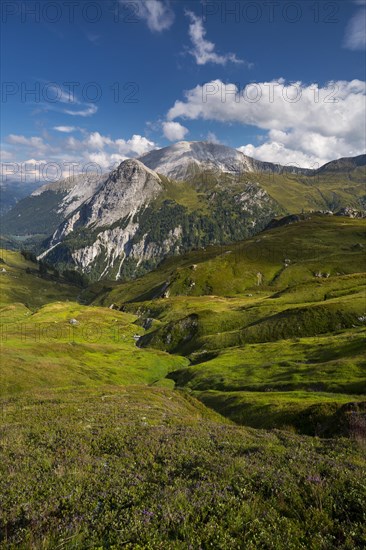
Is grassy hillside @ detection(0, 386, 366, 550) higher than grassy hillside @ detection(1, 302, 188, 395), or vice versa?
grassy hillside @ detection(0, 386, 366, 550)

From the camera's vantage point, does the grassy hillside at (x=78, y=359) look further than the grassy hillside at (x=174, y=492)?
Yes

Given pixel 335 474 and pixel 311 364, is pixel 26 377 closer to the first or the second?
pixel 311 364

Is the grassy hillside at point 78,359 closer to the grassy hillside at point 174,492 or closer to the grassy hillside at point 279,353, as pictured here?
the grassy hillside at point 279,353

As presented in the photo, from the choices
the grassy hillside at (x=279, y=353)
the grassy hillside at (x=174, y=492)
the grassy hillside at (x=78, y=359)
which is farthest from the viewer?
the grassy hillside at (x=78, y=359)

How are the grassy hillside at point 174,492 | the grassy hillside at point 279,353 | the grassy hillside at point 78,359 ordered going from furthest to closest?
the grassy hillside at point 78,359 → the grassy hillside at point 279,353 → the grassy hillside at point 174,492

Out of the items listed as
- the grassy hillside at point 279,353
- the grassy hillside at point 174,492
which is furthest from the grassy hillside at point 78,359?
the grassy hillside at point 174,492

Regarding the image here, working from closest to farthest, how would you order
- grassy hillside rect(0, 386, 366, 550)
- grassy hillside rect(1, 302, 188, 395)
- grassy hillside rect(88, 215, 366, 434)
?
grassy hillside rect(0, 386, 366, 550) < grassy hillside rect(88, 215, 366, 434) < grassy hillside rect(1, 302, 188, 395)

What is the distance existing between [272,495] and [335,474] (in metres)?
3.28

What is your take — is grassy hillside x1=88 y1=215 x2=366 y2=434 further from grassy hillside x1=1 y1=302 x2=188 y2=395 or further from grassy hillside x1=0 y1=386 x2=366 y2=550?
grassy hillside x1=0 y1=386 x2=366 y2=550

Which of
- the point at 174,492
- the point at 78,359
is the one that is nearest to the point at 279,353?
the point at 78,359

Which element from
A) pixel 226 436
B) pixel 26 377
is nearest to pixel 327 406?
pixel 226 436

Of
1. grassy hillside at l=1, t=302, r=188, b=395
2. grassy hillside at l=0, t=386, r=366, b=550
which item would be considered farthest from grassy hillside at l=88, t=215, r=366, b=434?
grassy hillside at l=0, t=386, r=366, b=550

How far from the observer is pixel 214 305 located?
151750mm

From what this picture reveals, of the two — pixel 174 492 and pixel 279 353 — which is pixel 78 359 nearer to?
pixel 279 353
